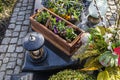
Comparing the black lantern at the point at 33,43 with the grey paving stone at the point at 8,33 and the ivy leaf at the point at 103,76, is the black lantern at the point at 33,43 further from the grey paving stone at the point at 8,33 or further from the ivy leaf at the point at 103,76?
the grey paving stone at the point at 8,33

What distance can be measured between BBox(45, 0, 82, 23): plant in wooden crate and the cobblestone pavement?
94 cm

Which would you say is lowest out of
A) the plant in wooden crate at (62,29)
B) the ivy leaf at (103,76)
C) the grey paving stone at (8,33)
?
the grey paving stone at (8,33)

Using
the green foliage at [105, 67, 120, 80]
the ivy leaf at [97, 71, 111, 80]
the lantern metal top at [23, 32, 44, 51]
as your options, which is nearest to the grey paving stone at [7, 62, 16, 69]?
the lantern metal top at [23, 32, 44, 51]

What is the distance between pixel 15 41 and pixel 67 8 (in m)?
1.44

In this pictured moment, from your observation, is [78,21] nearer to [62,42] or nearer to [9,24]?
[62,42]

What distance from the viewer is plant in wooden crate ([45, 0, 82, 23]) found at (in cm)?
533

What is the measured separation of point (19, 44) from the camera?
19.0 feet

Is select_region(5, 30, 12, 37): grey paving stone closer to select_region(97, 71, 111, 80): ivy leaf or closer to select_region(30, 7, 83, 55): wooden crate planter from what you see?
select_region(30, 7, 83, 55): wooden crate planter

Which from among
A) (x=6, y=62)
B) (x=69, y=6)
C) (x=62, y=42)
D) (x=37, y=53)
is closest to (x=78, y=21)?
(x=69, y=6)

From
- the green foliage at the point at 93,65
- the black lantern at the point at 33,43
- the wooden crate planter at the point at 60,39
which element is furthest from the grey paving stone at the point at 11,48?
the green foliage at the point at 93,65

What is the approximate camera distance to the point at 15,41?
5844 mm

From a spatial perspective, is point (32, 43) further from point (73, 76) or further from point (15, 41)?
point (15, 41)

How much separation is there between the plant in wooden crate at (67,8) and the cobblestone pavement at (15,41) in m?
0.94

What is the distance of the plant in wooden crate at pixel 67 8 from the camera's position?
17.5 ft
